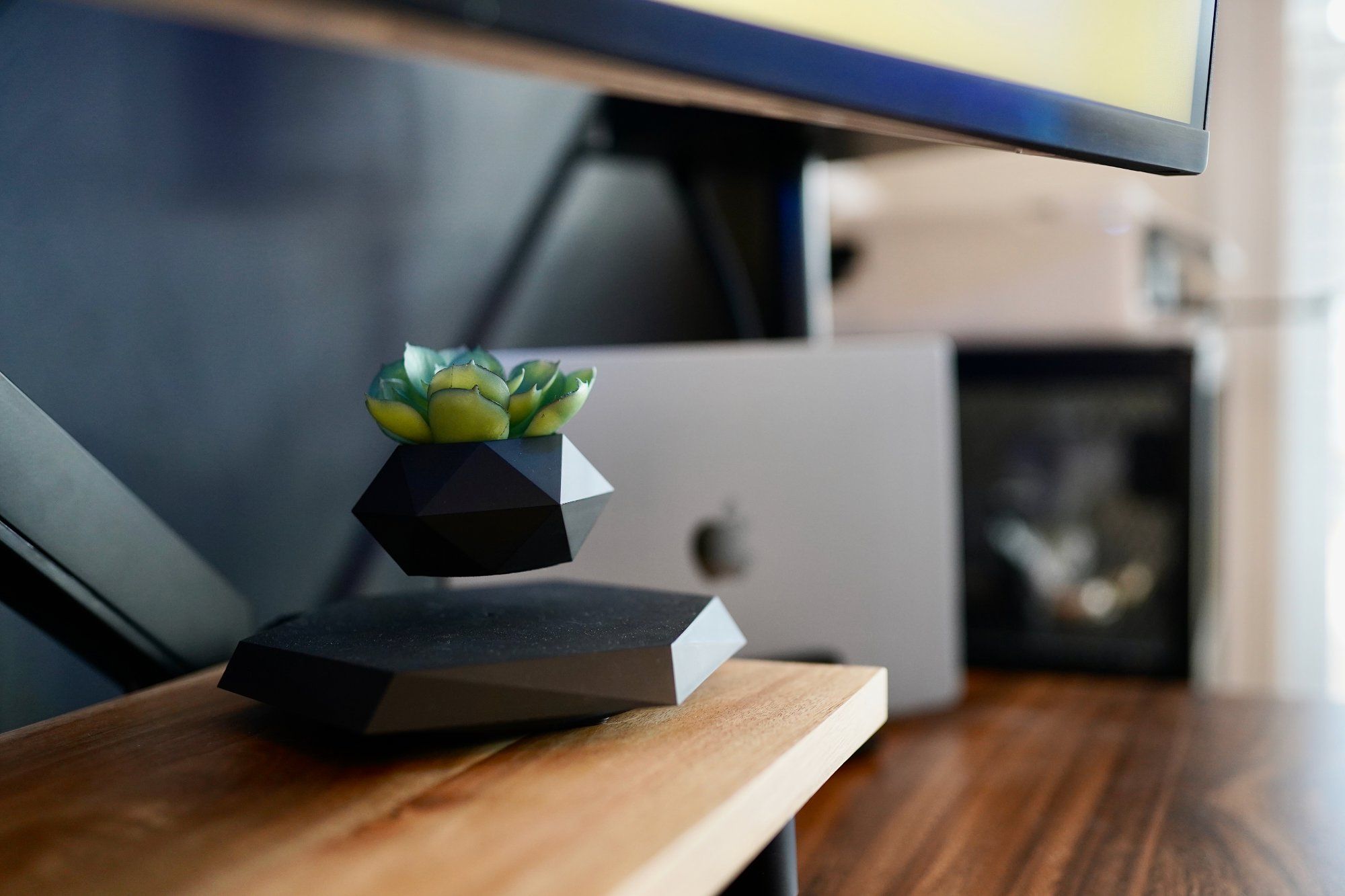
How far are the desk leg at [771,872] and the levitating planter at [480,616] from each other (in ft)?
0.26

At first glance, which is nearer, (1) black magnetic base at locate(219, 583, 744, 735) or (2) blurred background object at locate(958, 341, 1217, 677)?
(1) black magnetic base at locate(219, 583, 744, 735)

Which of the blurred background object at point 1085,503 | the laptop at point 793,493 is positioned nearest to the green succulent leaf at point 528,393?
the laptop at point 793,493

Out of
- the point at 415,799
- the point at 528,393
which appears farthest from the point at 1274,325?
the point at 415,799

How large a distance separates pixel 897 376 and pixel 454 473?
53cm

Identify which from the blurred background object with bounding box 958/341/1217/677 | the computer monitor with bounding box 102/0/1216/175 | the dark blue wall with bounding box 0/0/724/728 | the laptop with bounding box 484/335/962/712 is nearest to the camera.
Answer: the computer monitor with bounding box 102/0/1216/175

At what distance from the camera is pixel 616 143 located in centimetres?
103

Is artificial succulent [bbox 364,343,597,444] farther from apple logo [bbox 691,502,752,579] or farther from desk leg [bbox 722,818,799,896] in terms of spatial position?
apple logo [bbox 691,502,752,579]

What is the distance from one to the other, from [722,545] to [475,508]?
40 centimetres

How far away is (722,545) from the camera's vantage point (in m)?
0.80

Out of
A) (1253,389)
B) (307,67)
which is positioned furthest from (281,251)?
(1253,389)

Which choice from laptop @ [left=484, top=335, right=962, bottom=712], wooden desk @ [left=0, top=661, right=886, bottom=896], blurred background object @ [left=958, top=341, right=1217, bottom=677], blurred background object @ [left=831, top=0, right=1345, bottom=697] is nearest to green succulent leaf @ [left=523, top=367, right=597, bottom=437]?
wooden desk @ [left=0, top=661, right=886, bottom=896]

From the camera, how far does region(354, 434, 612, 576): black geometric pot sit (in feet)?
1.41

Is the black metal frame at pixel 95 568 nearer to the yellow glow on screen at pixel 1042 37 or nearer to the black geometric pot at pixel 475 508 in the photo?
the black geometric pot at pixel 475 508

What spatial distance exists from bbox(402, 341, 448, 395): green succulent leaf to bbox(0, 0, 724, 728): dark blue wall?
31 centimetres
